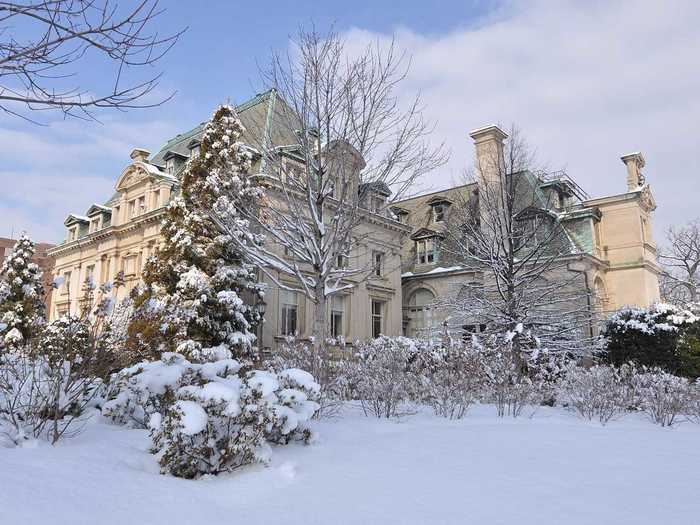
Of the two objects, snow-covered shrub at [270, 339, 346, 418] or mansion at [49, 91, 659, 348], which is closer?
snow-covered shrub at [270, 339, 346, 418]

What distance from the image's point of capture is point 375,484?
4398 mm

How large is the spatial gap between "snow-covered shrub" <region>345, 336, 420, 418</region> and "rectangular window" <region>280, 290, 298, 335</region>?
12505 millimetres

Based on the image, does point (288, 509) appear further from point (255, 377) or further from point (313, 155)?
point (313, 155)

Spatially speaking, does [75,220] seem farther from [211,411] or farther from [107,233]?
[211,411]

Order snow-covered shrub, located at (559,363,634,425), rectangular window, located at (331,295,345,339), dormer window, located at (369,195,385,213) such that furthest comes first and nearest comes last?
1. rectangular window, located at (331,295,345,339)
2. dormer window, located at (369,195,385,213)
3. snow-covered shrub, located at (559,363,634,425)

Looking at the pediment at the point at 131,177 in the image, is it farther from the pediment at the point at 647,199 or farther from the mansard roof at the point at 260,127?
the pediment at the point at 647,199

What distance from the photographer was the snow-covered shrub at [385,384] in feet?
27.8

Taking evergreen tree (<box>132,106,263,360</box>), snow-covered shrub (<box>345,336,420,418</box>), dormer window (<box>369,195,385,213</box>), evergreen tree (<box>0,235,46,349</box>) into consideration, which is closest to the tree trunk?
snow-covered shrub (<box>345,336,420,418</box>)

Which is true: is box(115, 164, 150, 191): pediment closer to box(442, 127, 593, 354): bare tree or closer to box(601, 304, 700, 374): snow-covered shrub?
box(442, 127, 593, 354): bare tree

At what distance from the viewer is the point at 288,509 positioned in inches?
149

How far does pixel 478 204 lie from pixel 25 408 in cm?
1565

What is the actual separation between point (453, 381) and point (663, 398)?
366 cm

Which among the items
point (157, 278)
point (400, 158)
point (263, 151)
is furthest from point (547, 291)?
point (157, 278)

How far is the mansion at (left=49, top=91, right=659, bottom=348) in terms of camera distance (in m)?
25.5
